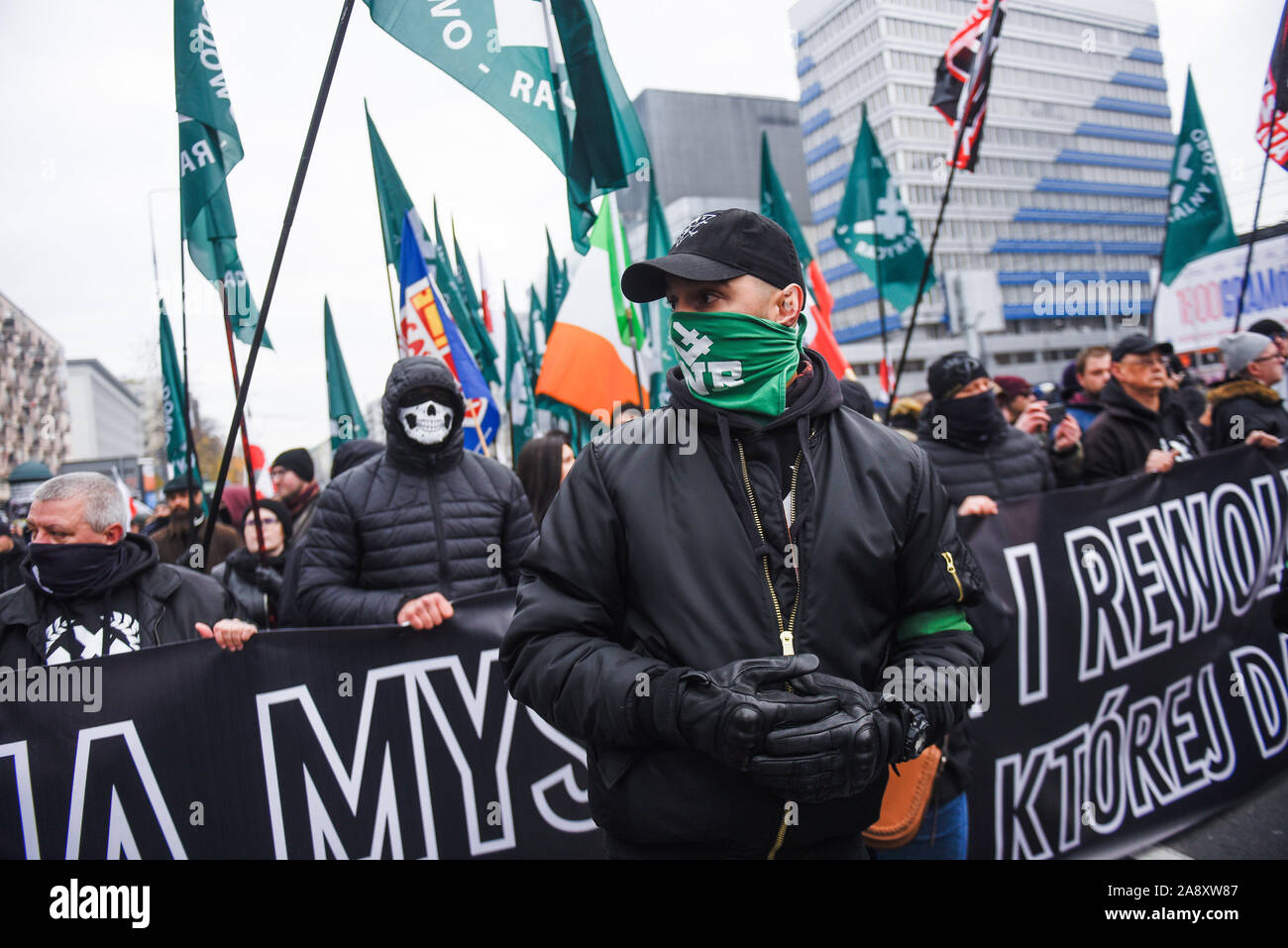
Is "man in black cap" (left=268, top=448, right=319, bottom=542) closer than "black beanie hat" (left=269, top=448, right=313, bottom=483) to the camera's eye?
Yes

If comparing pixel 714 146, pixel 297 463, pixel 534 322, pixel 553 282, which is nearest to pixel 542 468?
pixel 297 463

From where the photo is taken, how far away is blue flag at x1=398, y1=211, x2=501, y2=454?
6.52 meters

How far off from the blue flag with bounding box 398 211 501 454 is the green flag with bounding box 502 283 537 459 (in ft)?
11.6

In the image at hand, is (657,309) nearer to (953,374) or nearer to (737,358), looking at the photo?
(953,374)

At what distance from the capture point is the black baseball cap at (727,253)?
1.69 meters

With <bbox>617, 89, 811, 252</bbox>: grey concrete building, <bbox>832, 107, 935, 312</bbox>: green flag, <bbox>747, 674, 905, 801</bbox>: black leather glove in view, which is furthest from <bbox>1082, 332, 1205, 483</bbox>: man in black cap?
<bbox>617, 89, 811, 252</bbox>: grey concrete building

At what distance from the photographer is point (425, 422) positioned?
366 cm

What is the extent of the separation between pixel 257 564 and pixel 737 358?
4015 millimetres

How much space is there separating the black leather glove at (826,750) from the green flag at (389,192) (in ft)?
20.3

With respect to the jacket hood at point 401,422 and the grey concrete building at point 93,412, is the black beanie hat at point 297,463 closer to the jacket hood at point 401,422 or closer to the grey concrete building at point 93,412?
the jacket hood at point 401,422

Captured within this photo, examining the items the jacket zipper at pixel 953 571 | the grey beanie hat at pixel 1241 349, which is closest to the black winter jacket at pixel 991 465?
the grey beanie hat at pixel 1241 349

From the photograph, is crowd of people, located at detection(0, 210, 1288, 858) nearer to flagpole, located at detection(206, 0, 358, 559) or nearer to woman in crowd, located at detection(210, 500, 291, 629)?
flagpole, located at detection(206, 0, 358, 559)
